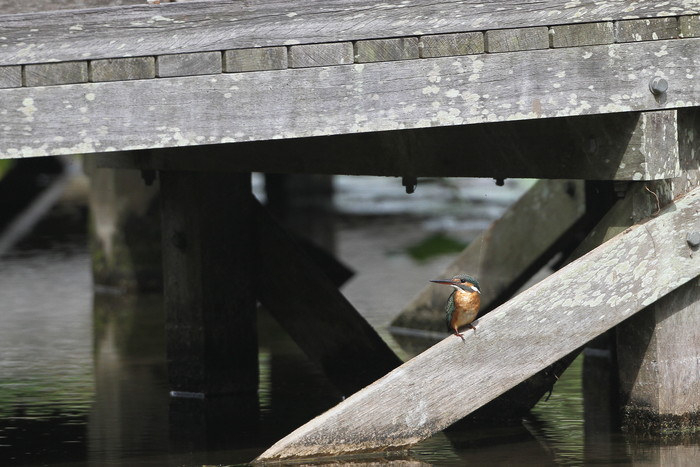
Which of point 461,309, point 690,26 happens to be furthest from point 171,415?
point 690,26

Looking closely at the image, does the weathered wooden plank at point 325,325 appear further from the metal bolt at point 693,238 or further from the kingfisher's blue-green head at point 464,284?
the metal bolt at point 693,238

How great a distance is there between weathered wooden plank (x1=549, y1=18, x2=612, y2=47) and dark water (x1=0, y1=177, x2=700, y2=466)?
184cm

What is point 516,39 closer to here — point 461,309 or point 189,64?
point 461,309

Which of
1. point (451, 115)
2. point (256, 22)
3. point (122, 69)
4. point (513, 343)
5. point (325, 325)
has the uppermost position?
point (256, 22)

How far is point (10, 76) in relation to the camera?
17.6 ft

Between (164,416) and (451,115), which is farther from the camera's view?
(164,416)

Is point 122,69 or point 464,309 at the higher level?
point 122,69

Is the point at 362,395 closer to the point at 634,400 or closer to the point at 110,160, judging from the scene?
the point at 634,400

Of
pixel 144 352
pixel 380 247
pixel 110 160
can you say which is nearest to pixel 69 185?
pixel 380 247

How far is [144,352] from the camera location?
388 inches

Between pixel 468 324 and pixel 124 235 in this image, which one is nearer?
pixel 468 324

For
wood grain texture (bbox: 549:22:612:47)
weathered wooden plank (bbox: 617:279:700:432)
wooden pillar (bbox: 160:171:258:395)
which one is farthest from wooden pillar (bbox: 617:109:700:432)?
wooden pillar (bbox: 160:171:258:395)

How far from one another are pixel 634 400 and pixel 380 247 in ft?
30.7

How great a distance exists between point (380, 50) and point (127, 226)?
23.7 ft
